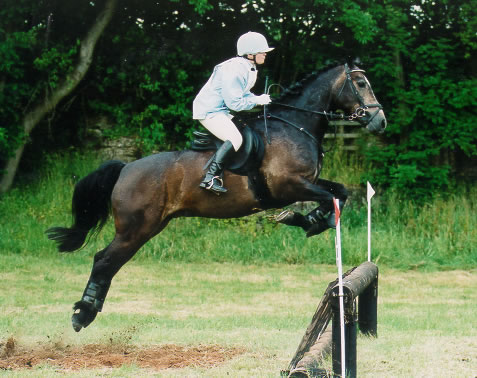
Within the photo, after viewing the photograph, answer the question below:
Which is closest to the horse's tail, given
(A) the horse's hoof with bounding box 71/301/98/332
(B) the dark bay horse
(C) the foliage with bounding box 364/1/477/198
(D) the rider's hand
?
(B) the dark bay horse

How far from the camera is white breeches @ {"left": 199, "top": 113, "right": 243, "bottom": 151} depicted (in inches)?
245

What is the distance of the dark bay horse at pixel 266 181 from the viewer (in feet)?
20.6

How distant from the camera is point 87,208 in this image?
705 cm

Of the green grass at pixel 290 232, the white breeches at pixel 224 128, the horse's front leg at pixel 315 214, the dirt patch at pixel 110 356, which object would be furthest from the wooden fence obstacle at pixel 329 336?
the green grass at pixel 290 232

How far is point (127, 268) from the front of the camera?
38.5 ft

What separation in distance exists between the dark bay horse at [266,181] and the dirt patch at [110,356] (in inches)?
12.3

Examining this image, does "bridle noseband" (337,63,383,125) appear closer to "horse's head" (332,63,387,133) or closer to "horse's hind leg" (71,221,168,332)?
"horse's head" (332,63,387,133)

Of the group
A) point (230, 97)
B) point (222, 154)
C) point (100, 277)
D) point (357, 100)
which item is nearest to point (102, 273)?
point (100, 277)

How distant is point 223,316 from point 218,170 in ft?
9.58

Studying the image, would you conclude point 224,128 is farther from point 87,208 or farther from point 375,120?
point 87,208

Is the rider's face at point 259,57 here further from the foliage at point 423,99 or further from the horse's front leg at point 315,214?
the foliage at point 423,99

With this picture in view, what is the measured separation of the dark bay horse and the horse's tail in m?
0.23

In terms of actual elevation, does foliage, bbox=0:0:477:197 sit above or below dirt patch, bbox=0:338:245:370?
above

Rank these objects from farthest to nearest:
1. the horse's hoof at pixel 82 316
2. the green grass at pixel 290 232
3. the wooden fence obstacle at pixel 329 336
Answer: the green grass at pixel 290 232, the horse's hoof at pixel 82 316, the wooden fence obstacle at pixel 329 336
